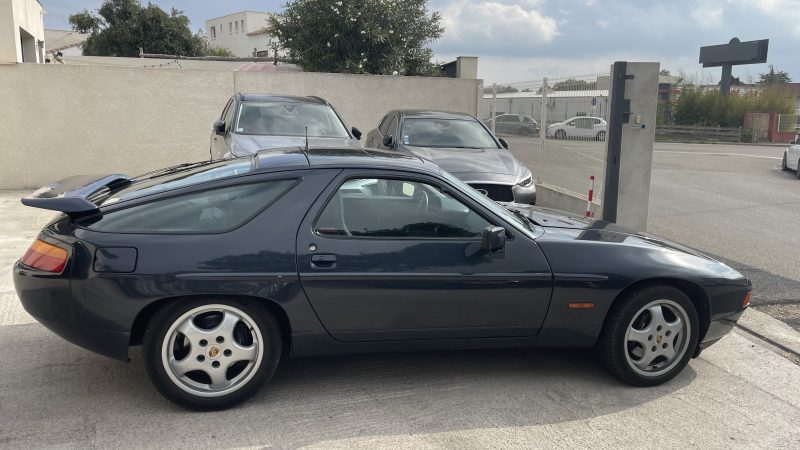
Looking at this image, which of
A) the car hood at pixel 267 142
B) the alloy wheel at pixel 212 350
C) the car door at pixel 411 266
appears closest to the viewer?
the alloy wheel at pixel 212 350

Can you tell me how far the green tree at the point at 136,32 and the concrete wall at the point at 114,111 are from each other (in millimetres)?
29645

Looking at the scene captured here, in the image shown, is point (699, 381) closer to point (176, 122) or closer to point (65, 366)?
point (65, 366)

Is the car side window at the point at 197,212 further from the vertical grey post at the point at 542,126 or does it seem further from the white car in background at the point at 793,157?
the white car in background at the point at 793,157

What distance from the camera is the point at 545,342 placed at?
4.06 m

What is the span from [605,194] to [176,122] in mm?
7979

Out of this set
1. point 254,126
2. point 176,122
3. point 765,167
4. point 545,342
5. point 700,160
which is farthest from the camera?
point 700,160

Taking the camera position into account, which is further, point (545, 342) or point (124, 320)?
point (545, 342)

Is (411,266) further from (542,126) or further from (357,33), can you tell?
(357,33)

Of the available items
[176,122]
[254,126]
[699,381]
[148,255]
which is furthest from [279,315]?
[176,122]

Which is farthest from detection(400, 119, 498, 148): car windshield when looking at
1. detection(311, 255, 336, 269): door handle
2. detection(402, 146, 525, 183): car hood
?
detection(311, 255, 336, 269): door handle

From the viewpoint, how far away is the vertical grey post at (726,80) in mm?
40144

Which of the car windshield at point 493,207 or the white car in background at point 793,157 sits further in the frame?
the white car in background at point 793,157

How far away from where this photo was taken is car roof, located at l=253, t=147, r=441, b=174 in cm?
390

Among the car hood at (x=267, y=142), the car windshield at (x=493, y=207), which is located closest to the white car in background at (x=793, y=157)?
the car hood at (x=267, y=142)
